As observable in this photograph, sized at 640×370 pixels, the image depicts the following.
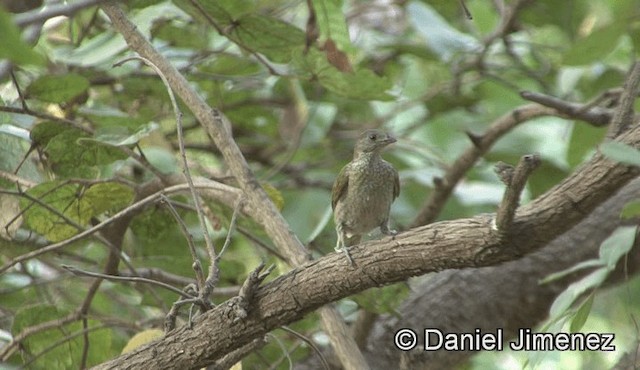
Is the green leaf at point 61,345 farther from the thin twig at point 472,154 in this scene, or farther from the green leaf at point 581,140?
the green leaf at point 581,140

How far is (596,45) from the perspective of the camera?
112 inches

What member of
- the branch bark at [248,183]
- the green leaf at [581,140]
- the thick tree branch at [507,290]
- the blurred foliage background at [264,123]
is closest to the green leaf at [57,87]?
the blurred foliage background at [264,123]

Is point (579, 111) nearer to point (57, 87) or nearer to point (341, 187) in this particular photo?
point (341, 187)

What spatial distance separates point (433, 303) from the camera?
3785mm

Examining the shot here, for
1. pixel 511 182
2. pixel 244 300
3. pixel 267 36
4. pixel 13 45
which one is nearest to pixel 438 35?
pixel 267 36

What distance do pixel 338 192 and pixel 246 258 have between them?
0.96 m

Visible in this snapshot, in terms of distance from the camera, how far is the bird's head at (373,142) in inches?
134

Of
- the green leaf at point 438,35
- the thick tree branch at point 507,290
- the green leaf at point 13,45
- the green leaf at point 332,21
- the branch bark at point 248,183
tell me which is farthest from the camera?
the green leaf at point 438,35

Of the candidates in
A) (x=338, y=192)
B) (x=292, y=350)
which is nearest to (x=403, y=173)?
(x=338, y=192)

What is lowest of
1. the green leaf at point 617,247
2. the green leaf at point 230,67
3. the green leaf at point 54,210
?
the green leaf at point 54,210

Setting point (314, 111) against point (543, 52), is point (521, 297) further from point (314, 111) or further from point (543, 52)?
point (543, 52)

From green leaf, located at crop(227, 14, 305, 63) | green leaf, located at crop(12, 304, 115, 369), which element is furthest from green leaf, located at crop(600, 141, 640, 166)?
green leaf, located at crop(12, 304, 115, 369)

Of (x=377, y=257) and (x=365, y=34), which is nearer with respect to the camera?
(x=377, y=257)

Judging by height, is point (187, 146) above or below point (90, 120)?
below
